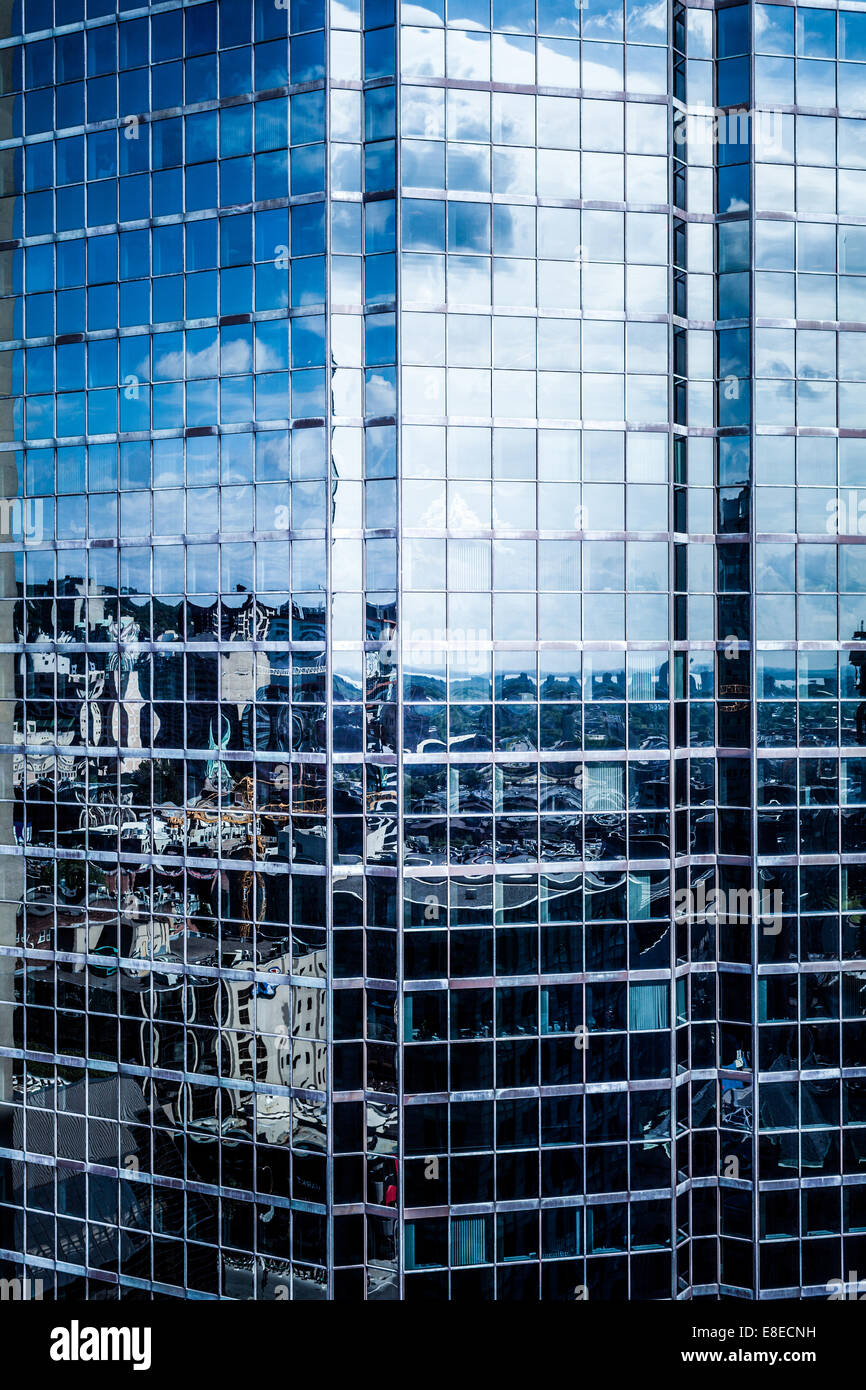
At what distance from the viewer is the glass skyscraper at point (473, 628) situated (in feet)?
87.8

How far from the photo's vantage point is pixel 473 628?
2686 cm

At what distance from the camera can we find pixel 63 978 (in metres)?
30.0

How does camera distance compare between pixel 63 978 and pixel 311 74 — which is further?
pixel 63 978

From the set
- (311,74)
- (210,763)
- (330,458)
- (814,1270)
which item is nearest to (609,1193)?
(814,1270)

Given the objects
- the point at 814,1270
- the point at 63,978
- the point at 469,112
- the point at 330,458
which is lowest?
the point at 814,1270

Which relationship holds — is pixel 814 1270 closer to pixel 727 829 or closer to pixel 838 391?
pixel 727 829

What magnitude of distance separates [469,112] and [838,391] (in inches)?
463

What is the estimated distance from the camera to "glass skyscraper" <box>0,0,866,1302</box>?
87.8 feet

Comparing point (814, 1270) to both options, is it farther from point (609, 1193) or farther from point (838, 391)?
point (838, 391)

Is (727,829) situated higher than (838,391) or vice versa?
(838,391)

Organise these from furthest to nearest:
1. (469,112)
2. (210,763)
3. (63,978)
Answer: (63,978) → (210,763) → (469,112)

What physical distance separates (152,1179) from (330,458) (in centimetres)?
2000

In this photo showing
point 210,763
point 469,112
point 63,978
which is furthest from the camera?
point 63,978

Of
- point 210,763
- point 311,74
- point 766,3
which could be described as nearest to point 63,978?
point 210,763
